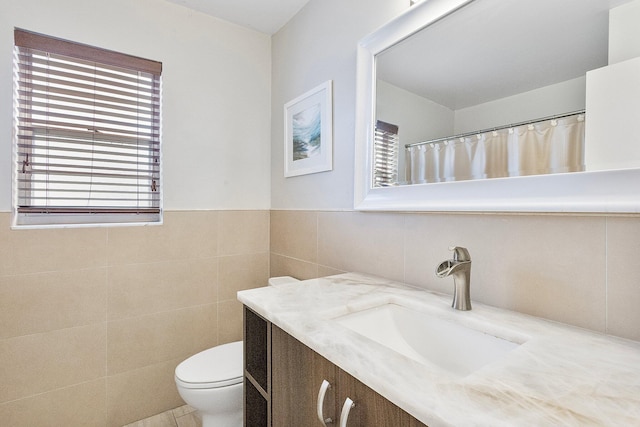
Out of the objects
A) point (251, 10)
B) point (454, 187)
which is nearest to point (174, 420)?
point (454, 187)

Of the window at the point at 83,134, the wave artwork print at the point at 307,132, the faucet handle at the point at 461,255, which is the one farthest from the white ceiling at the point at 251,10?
the faucet handle at the point at 461,255

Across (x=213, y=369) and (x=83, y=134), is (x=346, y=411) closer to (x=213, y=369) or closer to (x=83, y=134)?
(x=213, y=369)

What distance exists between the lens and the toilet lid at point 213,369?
1.37 meters

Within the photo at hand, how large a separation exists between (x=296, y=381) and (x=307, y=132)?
1377 mm

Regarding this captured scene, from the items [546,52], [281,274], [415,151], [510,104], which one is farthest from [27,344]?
[546,52]

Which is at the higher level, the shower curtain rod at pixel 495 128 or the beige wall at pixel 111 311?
the shower curtain rod at pixel 495 128

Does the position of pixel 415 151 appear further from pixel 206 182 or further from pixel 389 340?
pixel 206 182

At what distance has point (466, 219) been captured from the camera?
42.8 inches

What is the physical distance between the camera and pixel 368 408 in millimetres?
637

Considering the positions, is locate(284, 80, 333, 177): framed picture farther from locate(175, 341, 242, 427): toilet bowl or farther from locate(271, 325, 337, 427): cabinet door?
locate(175, 341, 242, 427): toilet bowl

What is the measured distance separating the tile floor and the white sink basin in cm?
138

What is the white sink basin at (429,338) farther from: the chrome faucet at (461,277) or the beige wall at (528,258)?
the beige wall at (528,258)

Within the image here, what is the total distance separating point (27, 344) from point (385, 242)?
179cm

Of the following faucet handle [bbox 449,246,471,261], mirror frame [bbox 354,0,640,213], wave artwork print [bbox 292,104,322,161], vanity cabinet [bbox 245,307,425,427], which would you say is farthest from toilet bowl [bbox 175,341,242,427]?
wave artwork print [bbox 292,104,322,161]
